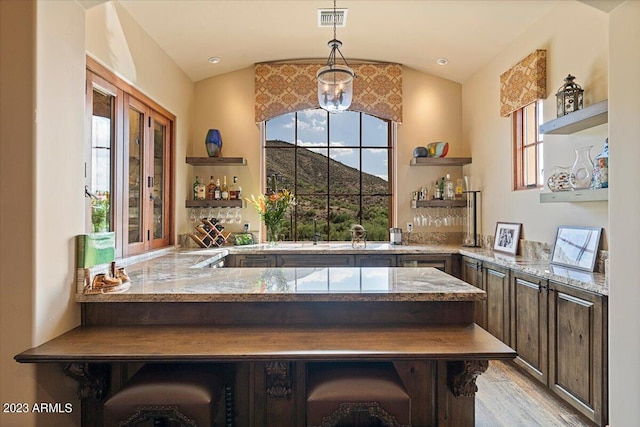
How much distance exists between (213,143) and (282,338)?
341cm

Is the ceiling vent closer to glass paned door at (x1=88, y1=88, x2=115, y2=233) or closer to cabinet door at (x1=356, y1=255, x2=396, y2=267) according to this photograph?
glass paned door at (x1=88, y1=88, x2=115, y2=233)

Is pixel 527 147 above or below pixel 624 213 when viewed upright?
above

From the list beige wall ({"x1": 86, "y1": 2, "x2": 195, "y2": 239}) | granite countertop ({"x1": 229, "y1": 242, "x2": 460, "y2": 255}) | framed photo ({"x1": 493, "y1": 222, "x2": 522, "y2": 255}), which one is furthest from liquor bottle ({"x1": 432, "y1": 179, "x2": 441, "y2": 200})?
beige wall ({"x1": 86, "y1": 2, "x2": 195, "y2": 239})

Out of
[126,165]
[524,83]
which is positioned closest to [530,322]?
[524,83]

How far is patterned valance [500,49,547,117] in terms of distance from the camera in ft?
11.1

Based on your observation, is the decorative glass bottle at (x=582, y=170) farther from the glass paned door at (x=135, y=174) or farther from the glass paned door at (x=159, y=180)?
the glass paned door at (x=159, y=180)

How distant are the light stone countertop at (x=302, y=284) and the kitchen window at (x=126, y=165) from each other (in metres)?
0.42

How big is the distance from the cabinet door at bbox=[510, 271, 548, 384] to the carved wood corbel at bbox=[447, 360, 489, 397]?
4.33 ft

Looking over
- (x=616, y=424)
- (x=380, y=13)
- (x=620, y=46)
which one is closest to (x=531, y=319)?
(x=616, y=424)

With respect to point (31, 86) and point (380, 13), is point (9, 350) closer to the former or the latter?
point (31, 86)

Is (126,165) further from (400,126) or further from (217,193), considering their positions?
(400,126)

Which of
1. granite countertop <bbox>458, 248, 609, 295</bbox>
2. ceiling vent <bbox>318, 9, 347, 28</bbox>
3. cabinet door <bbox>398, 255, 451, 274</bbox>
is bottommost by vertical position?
cabinet door <bbox>398, 255, 451, 274</bbox>

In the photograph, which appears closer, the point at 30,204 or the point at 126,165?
the point at 30,204

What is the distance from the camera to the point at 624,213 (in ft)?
6.10
